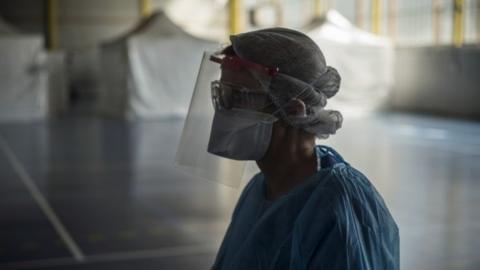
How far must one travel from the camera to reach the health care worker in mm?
2334

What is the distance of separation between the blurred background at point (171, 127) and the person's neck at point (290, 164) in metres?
0.48

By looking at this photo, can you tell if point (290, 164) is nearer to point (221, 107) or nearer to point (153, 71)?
point (221, 107)

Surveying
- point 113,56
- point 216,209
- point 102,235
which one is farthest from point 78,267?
point 113,56

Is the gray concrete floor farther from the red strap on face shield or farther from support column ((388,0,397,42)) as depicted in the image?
support column ((388,0,397,42))

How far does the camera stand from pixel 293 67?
8.25 ft

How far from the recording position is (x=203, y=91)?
2855 mm

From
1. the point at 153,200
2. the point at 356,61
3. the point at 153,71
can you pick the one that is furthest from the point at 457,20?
the point at 153,200

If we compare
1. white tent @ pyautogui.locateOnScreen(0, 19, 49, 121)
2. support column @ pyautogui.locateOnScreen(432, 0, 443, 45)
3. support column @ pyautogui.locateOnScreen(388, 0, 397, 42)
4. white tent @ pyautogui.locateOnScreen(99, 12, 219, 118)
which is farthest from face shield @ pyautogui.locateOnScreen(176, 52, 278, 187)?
support column @ pyautogui.locateOnScreen(388, 0, 397, 42)

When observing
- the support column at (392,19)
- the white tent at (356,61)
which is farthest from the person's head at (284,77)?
the support column at (392,19)

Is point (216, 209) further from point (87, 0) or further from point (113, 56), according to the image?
point (87, 0)

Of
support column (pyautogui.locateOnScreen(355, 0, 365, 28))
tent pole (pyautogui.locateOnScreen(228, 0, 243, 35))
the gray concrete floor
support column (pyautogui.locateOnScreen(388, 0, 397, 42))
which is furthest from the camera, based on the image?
support column (pyautogui.locateOnScreen(355, 0, 365, 28))

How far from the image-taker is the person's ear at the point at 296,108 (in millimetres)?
2533

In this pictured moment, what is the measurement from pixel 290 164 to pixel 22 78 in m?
21.7

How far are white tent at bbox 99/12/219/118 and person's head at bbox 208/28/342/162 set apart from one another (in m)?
20.5
